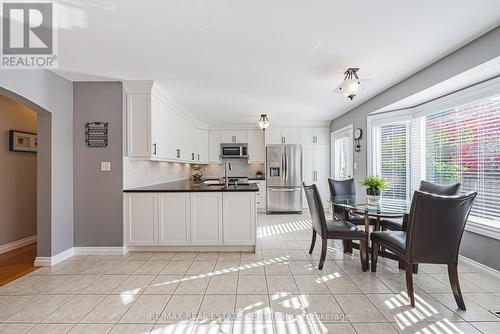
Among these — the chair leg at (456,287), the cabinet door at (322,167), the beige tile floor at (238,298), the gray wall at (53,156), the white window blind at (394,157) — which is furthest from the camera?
the cabinet door at (322,167)

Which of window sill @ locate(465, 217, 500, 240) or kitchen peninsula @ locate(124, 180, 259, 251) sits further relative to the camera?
kitchen peninsula @ locate(124, 180, 259, 251)

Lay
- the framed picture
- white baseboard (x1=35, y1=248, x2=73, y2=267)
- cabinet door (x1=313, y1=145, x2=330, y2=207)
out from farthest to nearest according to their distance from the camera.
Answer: cabinet door (x1=313, y1=145, x2=330, y2=207) < the framed picture < white baseboard (x1=35, y1=248, x2=73, y2=267)

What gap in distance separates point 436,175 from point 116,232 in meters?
4.51

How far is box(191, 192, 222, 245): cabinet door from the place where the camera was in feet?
10.4

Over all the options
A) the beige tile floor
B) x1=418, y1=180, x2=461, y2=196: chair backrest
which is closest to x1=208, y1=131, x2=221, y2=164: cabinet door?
the beige tile floor

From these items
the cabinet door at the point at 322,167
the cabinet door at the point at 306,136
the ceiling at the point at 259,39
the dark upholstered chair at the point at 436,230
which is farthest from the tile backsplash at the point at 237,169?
the dark upholstered chair at the point at 436,230

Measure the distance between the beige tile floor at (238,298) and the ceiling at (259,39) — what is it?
91.5 inches

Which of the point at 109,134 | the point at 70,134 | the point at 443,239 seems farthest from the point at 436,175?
the point at 70,134

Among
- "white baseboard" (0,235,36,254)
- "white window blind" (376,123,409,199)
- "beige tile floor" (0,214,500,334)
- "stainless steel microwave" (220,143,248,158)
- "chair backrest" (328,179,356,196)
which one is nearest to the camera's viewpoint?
"beige tile floor" (0,214,500,334)

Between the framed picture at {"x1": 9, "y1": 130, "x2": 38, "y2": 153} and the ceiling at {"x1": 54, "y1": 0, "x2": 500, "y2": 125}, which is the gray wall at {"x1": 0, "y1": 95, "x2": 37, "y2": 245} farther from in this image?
the ceiling at {"x1": 54, "y1": 0, "x2": 500, "y2": 125}

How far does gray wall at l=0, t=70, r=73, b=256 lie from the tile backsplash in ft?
11.9

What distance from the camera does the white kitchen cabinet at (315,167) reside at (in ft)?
19.5

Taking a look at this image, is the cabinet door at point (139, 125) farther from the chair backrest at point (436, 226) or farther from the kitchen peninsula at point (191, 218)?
the chair backrest at point (436, 226)

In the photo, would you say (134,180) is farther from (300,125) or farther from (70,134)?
(300,125)
